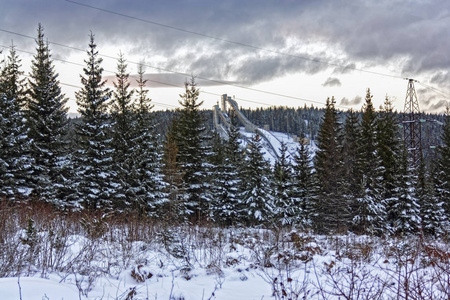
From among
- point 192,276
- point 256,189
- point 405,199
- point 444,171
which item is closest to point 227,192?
point 256,189

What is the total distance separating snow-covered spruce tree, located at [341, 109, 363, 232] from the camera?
91.7 feet

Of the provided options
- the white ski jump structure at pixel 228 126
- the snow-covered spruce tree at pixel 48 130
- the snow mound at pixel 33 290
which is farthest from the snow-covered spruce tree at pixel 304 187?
the white ski jump structure at pixel 228 126

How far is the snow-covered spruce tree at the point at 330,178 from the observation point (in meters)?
24.4

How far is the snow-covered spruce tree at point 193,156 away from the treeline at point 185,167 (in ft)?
0.30

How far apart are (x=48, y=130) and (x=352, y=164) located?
26.2m

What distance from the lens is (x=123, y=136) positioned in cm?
2512

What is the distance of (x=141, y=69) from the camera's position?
2908cm

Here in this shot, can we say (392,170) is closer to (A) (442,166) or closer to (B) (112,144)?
(A) (442,166)

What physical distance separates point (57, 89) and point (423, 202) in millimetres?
31734

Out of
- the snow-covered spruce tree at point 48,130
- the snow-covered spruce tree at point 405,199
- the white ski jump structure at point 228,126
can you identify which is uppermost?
the white ski jump structure at point 228,126

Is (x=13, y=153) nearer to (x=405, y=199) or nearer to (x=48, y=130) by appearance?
(x=48, y=130)

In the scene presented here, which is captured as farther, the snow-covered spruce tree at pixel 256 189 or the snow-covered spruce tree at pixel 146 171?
the snow-covered spruce tree at pixel 256 189

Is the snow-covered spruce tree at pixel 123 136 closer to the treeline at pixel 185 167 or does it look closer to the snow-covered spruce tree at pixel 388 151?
the treeline at pixel 185 167

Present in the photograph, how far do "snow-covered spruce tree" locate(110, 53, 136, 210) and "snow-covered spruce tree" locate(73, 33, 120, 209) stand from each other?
65 centimetres
